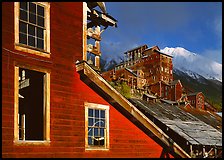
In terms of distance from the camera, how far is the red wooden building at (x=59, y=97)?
1196 centimetres

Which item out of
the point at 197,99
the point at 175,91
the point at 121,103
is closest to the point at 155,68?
the point at 175,91

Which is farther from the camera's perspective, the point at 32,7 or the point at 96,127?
the point at 96,127

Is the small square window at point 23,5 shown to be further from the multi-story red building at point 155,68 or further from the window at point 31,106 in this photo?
the multi-story red building at point 155,68

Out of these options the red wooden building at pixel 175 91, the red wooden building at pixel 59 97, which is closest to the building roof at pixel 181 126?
the red wooden building at pixel 59 97

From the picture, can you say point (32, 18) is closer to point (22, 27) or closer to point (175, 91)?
point (22, 27)

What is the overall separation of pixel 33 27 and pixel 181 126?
13046 mm

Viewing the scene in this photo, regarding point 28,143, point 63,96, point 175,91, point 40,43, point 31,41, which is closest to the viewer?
point 28,143

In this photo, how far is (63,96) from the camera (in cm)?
1347

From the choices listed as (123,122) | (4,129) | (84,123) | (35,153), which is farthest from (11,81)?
(123,122)

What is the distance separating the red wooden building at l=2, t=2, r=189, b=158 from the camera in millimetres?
11961

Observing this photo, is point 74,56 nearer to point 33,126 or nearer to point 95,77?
point 95,77

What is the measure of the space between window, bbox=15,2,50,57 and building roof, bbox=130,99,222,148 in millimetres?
10053

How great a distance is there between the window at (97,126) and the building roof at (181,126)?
248 inches

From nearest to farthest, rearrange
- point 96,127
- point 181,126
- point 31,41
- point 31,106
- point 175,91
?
point 31,41
point 96,127
point 31,106
point 181,126
point 175,91
